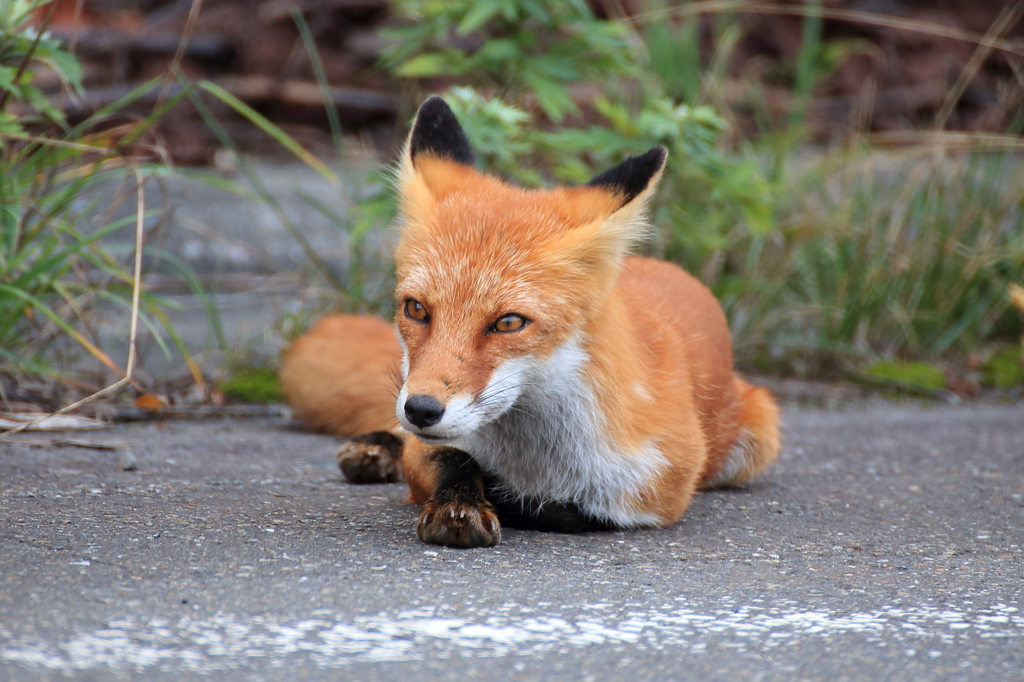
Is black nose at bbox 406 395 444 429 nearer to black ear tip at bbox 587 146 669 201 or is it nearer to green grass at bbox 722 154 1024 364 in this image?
black ear tip at bbox 587 146 669 201

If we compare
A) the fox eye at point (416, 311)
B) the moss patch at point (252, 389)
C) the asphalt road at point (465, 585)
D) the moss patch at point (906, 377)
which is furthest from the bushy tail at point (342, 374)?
the moss patch at point (906, 377)

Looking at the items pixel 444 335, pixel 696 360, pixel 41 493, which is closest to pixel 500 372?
pixel 444 335

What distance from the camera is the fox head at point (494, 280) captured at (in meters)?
2.52

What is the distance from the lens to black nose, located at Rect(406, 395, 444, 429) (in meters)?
2.41

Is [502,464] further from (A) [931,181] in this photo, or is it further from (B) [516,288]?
(A) [931,181]

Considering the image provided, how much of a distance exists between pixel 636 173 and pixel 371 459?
4.90 ft

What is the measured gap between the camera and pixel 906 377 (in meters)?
5.76

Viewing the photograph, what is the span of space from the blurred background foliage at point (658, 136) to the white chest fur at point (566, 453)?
5.95 ft

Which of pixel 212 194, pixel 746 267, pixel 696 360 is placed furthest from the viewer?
pixel 212 194

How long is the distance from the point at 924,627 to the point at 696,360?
150 cm

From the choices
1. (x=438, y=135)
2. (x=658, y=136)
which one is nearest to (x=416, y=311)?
(x=438, y=135)

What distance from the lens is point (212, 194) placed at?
786cm

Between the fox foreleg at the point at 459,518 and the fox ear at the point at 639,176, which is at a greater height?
the fox ear at the point at 639,176

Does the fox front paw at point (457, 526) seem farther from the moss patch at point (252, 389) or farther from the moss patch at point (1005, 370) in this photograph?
the moss patch at point (1005, 370)
